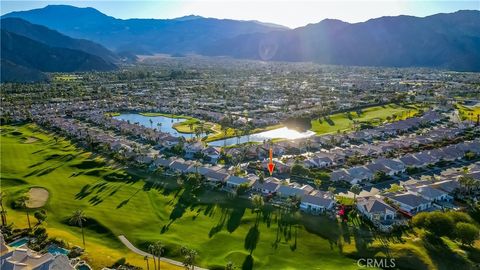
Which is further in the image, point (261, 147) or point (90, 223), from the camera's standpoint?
point (261, 147)

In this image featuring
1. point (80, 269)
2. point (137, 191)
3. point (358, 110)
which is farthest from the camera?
point (358, 110)

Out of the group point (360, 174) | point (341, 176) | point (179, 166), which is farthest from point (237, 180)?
point (360, 174)

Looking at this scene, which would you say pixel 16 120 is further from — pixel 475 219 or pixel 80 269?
pixel 475 219

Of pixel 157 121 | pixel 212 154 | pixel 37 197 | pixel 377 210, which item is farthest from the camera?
pixel 157 121

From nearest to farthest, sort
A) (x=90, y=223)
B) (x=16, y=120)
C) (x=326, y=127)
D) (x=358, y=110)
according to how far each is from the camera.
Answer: (x=90, y=223), (x=326, y=127), (x=16, y=120), (x=358, y=110)

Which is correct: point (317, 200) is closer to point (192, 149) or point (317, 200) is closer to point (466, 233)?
point (466, 233)

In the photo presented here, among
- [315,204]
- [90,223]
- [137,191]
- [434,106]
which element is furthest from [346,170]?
[434,106]
